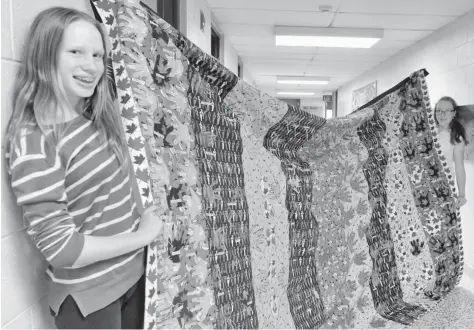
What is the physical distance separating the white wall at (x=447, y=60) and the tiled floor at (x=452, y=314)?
199 centimetres

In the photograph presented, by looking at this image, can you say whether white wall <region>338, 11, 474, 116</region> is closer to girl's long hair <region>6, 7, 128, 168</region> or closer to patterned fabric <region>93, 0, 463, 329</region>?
patterned fabric <region>93, 0, 463, 329</region>

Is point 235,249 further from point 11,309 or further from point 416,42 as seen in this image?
point 416,42

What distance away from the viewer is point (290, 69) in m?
7.52

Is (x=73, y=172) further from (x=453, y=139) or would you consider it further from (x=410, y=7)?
Answer: (x=410, y=7)

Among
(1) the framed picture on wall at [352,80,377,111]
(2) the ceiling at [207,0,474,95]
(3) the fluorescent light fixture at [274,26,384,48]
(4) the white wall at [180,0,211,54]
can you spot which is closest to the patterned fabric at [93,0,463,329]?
(4) the white wall at [180,0,211,54]

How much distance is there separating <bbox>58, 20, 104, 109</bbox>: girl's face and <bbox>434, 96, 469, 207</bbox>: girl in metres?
2.63

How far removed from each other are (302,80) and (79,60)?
8294 millimetres

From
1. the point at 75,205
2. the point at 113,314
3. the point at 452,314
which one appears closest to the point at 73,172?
the point at 75,205

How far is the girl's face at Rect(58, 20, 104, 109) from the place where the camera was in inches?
32.3

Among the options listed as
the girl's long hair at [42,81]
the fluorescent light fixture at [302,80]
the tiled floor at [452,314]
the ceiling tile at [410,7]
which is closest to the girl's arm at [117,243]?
the girl's long hair at [42,81]

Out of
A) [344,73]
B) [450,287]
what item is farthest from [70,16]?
[344,73]

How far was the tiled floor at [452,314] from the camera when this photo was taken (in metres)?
2.17

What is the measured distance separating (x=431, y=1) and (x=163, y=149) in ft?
11.2

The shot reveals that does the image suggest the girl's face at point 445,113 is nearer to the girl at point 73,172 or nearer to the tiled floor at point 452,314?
the tiled floor at point 452,314
